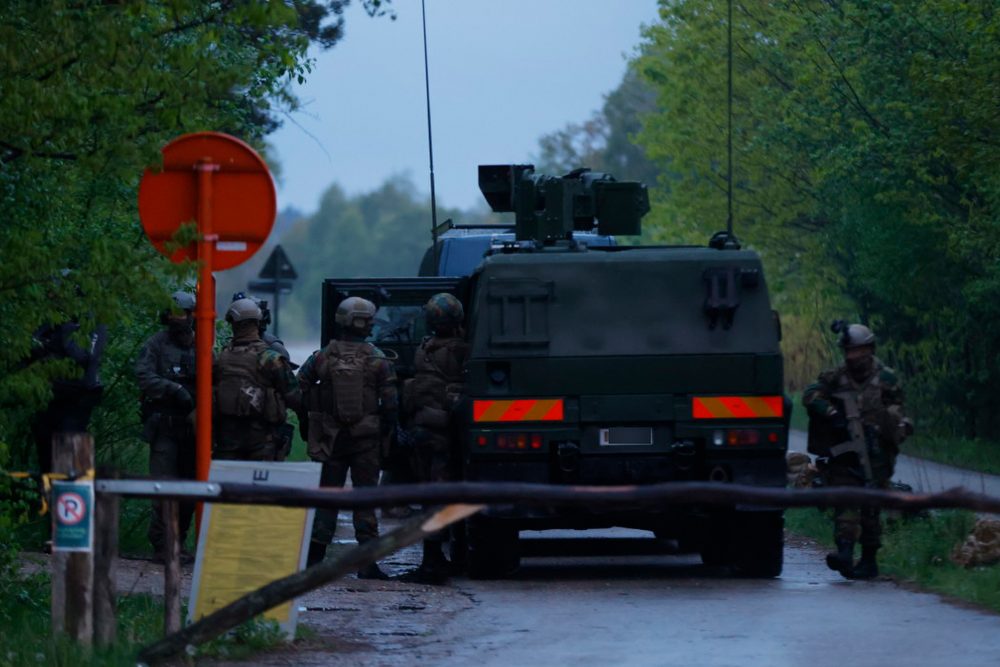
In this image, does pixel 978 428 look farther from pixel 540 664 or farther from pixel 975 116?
pixel 540 664

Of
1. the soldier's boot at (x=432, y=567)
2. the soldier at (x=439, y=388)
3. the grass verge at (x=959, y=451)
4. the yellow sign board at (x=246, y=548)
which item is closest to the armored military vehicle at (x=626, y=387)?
the soldier's boot at (x=432, y=567)

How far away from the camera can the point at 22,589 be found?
10.4m

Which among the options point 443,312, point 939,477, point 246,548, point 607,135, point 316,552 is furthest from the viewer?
point 607,135

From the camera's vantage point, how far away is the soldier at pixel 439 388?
540 inches

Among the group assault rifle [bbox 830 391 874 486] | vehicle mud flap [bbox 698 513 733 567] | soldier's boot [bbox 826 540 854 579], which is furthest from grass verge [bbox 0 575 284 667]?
assault rifle [bbox 830 391 874 486]

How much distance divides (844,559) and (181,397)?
15.3 feet

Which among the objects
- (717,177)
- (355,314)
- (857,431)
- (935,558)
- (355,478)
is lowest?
(935,558)

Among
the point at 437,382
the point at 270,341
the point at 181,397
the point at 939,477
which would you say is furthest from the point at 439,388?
the point at 939,477

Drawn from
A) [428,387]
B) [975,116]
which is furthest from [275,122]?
[428,387]

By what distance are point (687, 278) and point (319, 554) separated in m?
3.19

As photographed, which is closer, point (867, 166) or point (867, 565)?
point (867, 565)

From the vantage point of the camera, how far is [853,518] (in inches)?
507

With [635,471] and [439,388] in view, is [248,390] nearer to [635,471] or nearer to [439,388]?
[439,388]

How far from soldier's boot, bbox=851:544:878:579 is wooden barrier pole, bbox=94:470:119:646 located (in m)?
6.23
